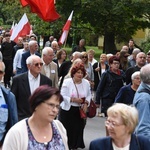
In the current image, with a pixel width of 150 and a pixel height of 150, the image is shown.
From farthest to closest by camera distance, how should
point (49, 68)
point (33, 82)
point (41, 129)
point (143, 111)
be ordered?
point (49, 68) < point (33, 82) < point (143, 111) < point (41, 129)

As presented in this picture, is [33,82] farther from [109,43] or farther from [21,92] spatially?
[109,43]

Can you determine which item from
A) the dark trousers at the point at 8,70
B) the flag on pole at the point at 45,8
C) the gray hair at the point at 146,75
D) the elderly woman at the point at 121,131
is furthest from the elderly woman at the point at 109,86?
the dark trousers at the point at 8,70

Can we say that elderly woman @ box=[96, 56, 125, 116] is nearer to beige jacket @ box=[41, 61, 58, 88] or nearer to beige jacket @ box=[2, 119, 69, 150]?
beige jacket @ box=[41, 61, 58, 88]

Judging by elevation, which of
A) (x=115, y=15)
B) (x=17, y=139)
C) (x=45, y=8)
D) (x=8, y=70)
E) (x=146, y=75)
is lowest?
(x=8, y=70)

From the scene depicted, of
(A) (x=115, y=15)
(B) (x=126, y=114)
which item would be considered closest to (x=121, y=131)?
(B) (x=126, y=114)

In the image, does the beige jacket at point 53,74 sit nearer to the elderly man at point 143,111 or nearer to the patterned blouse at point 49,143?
the elderly man at point 143,111

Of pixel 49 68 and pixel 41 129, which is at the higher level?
pixel 41 129

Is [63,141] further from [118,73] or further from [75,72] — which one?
[118,73]

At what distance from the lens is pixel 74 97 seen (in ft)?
29.7

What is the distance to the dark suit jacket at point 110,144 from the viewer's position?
167 inches

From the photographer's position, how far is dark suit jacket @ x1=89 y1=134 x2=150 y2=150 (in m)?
4.24

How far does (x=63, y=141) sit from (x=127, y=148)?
1.83 feet

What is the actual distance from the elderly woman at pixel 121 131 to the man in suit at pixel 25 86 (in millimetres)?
3474

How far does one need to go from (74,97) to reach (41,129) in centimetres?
465
